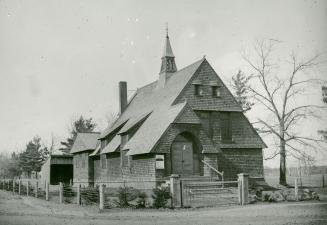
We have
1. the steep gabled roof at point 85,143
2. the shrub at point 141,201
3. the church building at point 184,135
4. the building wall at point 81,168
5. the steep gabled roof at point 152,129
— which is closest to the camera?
the shrub at point 141,201

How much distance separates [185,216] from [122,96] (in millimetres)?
31034

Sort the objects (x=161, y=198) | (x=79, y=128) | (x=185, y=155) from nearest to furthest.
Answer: (x=161, y=198) < (x=185, y=155) < (x=79, y=128)

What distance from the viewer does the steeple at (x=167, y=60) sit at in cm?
4009

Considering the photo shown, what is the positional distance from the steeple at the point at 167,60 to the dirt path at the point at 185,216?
72.2 feet

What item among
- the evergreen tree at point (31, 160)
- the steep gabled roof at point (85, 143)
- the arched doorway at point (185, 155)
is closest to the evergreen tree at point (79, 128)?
the evergreen tree at point (31, 160)

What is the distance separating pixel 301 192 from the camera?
2314 centimetres

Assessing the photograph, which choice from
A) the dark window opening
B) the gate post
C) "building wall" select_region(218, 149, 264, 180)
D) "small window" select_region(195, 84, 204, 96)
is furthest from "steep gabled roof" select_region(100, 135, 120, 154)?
the gate post

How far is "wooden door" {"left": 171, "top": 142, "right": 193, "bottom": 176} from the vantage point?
29.0 m

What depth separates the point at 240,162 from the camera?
32.8 metres

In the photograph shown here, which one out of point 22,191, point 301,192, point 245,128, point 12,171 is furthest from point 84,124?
point 301,192

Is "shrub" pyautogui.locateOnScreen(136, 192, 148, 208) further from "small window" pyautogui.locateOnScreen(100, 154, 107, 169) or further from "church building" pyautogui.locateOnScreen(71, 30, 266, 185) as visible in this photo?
"small window" pyautogui.locateOnScreen(100, 154, 107, 169)

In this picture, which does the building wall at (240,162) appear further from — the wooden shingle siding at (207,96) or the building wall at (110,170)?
the building wall at (110,170)

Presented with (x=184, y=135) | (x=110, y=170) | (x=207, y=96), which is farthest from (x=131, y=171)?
(x=207, y=96)

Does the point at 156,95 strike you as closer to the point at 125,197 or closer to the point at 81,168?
the point at 81,168
